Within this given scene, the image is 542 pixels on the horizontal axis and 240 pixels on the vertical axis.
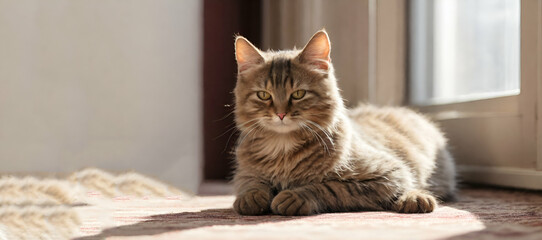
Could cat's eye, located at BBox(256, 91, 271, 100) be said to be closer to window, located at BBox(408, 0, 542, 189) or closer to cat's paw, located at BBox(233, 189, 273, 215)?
cat's paw, located at BBox(233, 189, 273, 215)

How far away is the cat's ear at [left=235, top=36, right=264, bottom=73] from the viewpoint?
171 cm

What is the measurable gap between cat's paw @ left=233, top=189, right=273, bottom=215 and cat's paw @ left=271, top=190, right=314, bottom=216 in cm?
6

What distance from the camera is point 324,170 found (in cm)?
162

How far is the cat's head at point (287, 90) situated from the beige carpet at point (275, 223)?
287 millimetres

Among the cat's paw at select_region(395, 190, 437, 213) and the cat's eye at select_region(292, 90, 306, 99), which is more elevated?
the cat's eye at select_region(292, 90, 306, 99)

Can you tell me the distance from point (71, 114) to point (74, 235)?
810 millimetres

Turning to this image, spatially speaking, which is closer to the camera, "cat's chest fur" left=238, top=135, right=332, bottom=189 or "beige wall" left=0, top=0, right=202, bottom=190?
"cat's chest fur" left=238, top=135, right=332, bottom=189

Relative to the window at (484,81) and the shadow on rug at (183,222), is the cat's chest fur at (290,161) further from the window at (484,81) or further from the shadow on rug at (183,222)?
the window at (484,81)

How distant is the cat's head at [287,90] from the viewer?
161 cm

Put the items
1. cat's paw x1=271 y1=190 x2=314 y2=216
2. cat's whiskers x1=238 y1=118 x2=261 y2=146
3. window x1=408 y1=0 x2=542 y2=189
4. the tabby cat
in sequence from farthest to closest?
window x1=408 y1=0 x2=542 y2=189
cat's whiskers x1=238 y1=118 x2=261 y2=146
the tabby cat
cat's paw x1=271 y1=190 x2=314 y2=216

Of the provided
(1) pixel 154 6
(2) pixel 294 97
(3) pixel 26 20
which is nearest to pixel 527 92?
(2) pixel 294 97

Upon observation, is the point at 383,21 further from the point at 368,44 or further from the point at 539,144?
the point at 539,144

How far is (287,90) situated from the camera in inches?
64.0

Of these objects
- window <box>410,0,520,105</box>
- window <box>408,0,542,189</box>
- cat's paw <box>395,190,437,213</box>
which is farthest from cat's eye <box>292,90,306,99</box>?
window <box>410,0,520,105</box>
